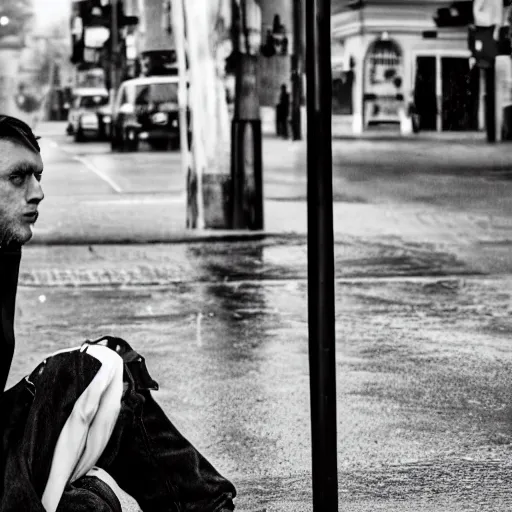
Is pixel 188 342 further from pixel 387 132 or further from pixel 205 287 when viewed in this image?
pixel 387 132

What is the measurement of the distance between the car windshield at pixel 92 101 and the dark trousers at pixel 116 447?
1733cm

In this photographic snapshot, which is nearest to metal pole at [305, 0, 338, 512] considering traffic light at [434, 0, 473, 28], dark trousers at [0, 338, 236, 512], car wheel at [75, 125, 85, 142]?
dark trousers at [0, 338, 236, 512]

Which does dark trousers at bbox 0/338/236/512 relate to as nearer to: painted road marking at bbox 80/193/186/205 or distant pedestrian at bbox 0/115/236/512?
distant pedestrian at bbox 0/115/236/512

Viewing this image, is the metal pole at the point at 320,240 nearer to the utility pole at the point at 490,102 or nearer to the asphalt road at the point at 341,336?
the asphalt road at the point at 341,336

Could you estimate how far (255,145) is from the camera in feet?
39.7

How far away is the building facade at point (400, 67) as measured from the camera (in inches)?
819

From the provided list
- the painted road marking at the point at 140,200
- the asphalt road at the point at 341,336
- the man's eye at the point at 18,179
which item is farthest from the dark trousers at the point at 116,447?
the painted road marking at the point at 140,200

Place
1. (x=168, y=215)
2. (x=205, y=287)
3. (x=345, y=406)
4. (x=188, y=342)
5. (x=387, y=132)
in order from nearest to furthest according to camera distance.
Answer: (x=345, y=406)
(x=188, y=342)
(x=205, y=287)
(x=168, y=215)
(x=387, y=132)

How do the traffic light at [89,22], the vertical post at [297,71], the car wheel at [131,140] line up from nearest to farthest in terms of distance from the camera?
the car wheel at [131,140], the traffic light at [89,22], the vertical post at [297,71]

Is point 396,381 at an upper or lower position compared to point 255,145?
lower

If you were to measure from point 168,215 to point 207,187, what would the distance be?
65.9 inches

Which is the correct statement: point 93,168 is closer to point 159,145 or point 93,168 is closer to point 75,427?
point 159,145

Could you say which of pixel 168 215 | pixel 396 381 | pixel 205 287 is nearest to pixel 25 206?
pixel 396 381

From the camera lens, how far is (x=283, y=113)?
22328mm
